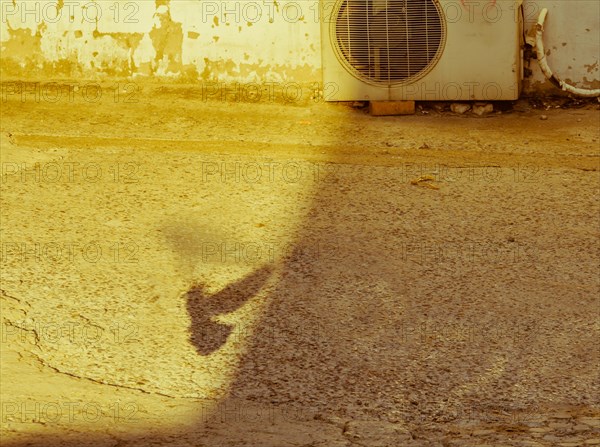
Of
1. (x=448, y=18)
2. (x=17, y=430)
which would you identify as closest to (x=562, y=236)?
(x=448, y=18)

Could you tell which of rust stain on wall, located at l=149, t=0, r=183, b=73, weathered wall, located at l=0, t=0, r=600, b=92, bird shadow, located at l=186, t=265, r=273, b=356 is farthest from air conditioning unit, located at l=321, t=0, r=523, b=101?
bird shadow, located at l=186, t=265, r=273, b=356

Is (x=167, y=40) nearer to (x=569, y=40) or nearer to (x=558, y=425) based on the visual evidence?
(x=569, y=40)

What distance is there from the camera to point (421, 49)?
Result: 672cm

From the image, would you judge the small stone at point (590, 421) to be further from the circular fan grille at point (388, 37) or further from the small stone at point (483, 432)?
the circular fan grille at point (388, 37)

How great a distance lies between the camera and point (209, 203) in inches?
203

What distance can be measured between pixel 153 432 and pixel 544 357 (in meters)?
1.56

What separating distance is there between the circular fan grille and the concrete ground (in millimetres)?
415

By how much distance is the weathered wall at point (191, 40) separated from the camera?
6.91 m

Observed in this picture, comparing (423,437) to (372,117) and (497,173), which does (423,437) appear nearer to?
(497,173)

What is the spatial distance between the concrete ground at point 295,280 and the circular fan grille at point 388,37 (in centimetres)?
42

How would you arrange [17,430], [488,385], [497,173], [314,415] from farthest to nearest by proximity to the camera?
[497,173] → [488,385] → [314,415] → [17,430]

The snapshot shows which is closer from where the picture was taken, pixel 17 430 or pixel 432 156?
pixel 17 430

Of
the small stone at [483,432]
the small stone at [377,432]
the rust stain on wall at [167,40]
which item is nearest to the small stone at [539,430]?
the small stone at [483,432]

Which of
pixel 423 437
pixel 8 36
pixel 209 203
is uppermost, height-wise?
pixel 8 36
